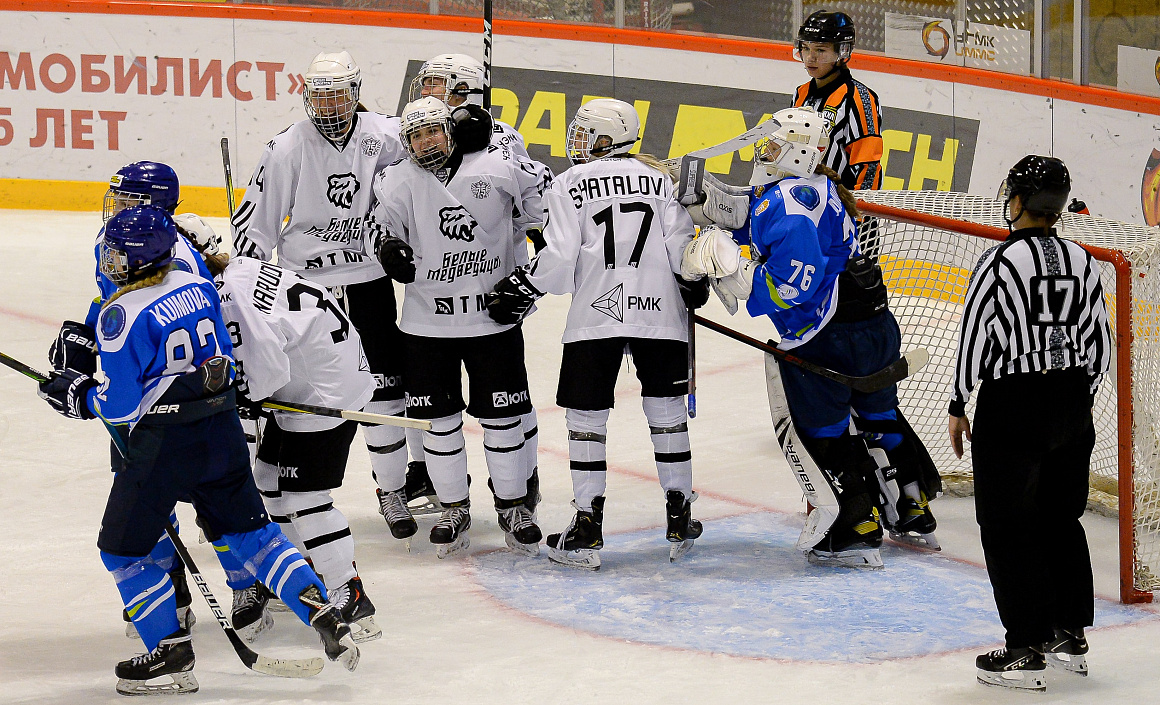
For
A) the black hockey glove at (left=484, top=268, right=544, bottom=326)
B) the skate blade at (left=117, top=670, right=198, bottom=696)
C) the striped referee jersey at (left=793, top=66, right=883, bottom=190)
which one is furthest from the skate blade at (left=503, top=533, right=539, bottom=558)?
the striped referee jersey at (left=793, top=66, right=883, bottom=190)

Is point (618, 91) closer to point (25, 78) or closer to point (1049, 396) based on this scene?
point (25, 78)

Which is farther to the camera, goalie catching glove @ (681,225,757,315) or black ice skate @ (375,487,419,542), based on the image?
black ice skate @ (375,487,419,542)

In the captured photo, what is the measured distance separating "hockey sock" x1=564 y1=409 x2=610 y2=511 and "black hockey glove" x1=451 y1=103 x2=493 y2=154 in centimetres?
89

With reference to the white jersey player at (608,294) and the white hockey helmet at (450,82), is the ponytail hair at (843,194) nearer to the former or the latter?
the white jersey player at (608,294)

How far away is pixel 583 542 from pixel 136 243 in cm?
176

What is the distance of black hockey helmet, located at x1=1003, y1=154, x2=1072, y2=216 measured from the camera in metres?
3.25

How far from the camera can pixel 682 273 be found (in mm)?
4230

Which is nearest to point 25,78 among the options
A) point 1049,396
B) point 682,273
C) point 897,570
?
point 682,273

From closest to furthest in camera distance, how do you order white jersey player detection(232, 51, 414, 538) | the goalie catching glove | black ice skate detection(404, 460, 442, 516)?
the goalie catching glove → white jersey player detection(232, 51, 414, 538) → black ice skate detection(404, 460, 442, 516)

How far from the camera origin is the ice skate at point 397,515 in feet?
15.0

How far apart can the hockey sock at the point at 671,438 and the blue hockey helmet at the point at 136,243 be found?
1710 mm

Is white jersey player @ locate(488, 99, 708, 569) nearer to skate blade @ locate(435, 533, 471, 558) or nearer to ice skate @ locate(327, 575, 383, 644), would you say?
skate blade @ locate(435, 533, 471, 558)

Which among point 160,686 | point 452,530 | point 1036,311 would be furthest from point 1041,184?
point 160,686

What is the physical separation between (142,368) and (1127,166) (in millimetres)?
6611
